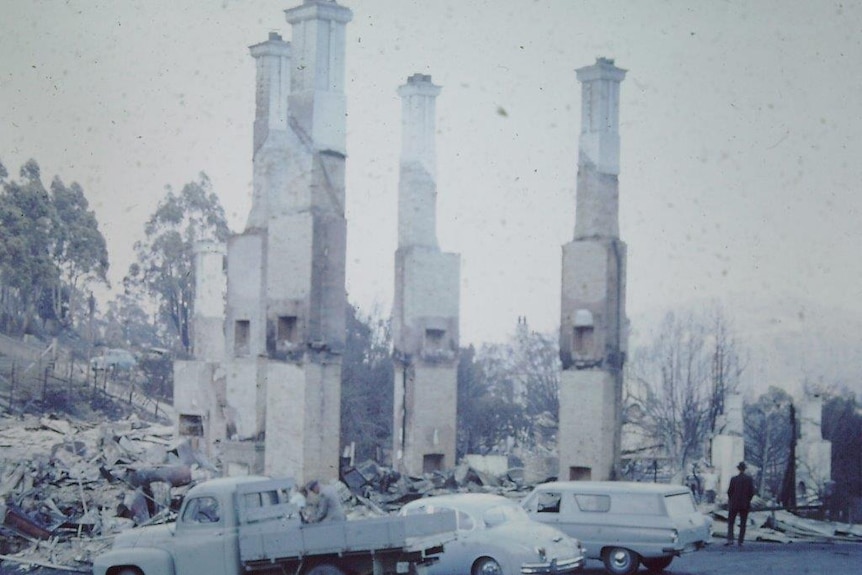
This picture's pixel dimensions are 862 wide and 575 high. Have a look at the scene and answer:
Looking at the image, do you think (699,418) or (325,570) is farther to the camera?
(699,418)

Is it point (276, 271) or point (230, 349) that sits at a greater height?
point (276, 271)

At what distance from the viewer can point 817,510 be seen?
2339 centimetres

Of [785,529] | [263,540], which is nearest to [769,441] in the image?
[785,529]

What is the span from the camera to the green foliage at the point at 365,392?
34219 mm

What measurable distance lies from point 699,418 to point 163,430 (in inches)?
697

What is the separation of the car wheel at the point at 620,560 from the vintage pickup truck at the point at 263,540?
11.9 feet

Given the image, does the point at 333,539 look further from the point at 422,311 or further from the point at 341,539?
the point at 422,311

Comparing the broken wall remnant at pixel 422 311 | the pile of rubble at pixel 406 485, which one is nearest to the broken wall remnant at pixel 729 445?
the pile of rubble at pixel 406 485

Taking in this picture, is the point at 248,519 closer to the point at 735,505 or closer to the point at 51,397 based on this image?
the point at 735,505

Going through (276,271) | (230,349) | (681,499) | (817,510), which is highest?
(276,271)

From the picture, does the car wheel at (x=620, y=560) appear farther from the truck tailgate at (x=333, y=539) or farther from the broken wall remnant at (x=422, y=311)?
the broken wall remnant at (x=422, y=311)

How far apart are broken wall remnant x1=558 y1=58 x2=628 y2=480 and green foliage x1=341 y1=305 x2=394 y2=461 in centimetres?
1299

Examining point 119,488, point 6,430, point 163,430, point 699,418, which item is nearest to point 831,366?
point 699,418

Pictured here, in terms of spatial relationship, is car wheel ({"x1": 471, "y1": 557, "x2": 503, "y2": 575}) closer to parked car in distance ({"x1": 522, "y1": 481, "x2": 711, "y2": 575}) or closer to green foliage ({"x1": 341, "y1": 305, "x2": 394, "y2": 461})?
parked car in distance ({"x1": 522, "y1": 481, "x2": 711, "y2": 575})
